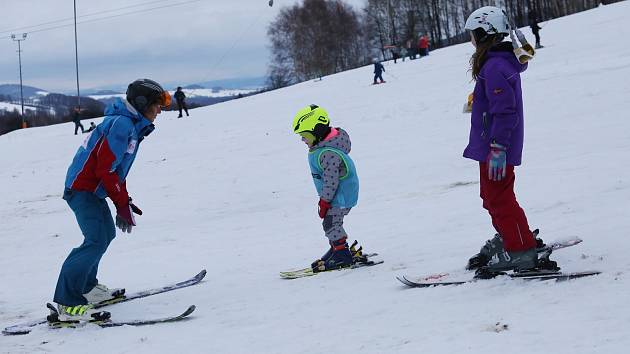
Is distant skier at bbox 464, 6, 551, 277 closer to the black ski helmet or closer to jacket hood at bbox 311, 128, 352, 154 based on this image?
jacket hood at bbox 311, 128, 352, 154

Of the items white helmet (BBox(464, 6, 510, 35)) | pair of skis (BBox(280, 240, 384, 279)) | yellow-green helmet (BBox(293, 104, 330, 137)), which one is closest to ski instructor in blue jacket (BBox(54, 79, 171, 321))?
yellow-green helmet (BBox(293, 104, 330, 137))

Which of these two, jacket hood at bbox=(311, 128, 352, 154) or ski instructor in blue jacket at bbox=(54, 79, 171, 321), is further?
jacket hood at bbox=(311, 128, 352, 154)

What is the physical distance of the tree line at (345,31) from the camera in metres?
75.1

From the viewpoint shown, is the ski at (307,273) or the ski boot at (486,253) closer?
the ski boot at (486,253)

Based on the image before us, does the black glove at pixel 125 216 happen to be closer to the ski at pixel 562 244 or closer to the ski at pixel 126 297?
the ski at pixel 126 297

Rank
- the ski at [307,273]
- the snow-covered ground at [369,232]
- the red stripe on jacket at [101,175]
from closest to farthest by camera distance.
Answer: the snow-covered ground at [369,232]
the red stripe on jacket at [101,175]
the ski at [307,273]

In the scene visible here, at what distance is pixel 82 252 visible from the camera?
5.78 m

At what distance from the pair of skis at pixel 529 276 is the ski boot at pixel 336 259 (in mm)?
1308

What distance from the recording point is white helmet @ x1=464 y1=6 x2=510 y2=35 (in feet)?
16.1

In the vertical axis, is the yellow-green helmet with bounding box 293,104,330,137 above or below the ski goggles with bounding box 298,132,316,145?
above

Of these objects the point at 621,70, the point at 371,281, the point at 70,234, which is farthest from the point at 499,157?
the point at 621,70

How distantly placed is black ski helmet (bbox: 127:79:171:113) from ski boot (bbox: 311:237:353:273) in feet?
7.08

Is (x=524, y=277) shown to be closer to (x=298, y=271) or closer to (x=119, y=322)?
(x=298, y=271)

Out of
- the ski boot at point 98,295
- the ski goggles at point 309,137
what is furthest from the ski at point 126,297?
the ski goggles at point 309,137
